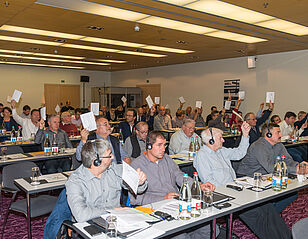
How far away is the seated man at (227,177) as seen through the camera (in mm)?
3131

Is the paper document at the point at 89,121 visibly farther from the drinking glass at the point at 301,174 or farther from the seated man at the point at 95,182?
the drinking glass at the point at 301,174

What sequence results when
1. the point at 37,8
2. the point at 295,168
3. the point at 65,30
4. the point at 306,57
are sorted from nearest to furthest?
the point at 295,168 → the point at 37,8 → the point at 65,30 → the point at 306,57

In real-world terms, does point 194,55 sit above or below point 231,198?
above

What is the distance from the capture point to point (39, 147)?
614 centimetres

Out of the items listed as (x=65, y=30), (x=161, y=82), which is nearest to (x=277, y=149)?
(x=65, y=30)

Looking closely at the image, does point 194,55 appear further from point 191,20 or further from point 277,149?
point 277,149

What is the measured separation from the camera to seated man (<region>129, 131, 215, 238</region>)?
2.92 m

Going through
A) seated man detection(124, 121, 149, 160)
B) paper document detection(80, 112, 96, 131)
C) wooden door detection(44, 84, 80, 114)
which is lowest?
seated man detection(124, 121, 149, 160)

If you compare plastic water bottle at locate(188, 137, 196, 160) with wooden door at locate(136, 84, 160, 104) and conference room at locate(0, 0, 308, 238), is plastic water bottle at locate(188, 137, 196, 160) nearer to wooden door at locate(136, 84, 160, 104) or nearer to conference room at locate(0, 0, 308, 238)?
conference room at locate(0, 0, 308, 238)

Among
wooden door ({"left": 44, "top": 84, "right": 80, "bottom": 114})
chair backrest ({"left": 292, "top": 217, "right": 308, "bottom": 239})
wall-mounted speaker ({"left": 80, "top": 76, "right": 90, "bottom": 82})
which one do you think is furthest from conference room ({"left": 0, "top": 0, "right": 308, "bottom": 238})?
wall-mounted speaker ({"left": 80, "top": 76, "right": 90, "bottom": 82})

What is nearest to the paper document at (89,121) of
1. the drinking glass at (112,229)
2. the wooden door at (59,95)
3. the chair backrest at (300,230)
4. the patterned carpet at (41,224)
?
the patterned carpet at (41,224)

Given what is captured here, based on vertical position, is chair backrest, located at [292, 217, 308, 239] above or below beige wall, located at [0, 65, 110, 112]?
below

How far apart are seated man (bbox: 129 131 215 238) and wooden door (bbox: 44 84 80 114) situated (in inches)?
603

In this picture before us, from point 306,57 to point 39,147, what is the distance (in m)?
8.97
